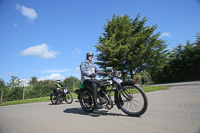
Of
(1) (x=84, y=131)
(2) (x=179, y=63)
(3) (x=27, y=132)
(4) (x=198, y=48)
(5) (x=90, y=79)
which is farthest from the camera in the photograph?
(2) (x=179, y=63)

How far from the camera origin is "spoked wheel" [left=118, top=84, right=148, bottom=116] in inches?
119

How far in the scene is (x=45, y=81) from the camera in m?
19.4

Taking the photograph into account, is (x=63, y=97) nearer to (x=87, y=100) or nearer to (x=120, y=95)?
(x=87, y=100)

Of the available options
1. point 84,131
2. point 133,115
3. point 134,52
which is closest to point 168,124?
point 133,115

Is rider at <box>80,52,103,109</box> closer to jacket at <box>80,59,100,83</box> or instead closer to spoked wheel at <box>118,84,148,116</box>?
jacket at <box>80,59,100,83</box>

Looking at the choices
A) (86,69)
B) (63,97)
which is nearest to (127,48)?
(63,97)

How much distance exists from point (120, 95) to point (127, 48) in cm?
1440

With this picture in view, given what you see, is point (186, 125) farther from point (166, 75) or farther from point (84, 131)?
point (166, 75)

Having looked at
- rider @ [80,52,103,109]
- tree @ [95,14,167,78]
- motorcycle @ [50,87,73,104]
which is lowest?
motorcycle @ [50,87,73,104]

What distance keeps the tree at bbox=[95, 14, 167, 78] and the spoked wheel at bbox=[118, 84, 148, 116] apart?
1343 cm

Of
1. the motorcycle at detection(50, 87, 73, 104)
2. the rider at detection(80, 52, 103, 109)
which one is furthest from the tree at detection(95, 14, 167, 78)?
the rider at detection(80, 52, 103, 109)

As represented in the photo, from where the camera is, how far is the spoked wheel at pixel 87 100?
3.94 metres

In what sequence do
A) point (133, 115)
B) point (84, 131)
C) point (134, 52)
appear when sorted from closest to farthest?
1. point (84, 131)
2. point (133, 115)
3. point (134, 52)

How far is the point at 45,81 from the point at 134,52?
50.1 ft
